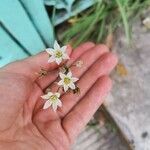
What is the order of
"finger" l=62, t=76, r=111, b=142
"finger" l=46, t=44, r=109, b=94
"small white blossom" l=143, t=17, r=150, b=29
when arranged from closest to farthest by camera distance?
"finger" l=62, t=76, r=111, b=142
"finger" l=46, t=44, r=109, b=94
"small white blossom" l=143, t=17, r=150, b=29

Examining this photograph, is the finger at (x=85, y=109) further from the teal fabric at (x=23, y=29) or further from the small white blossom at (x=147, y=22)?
the small white blossom at (x=147, y=22)

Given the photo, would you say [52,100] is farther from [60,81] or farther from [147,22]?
[147,22]

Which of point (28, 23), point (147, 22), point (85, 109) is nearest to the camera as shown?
point (85, 109)

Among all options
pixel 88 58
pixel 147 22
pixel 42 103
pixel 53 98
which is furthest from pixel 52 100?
pixel 147 22

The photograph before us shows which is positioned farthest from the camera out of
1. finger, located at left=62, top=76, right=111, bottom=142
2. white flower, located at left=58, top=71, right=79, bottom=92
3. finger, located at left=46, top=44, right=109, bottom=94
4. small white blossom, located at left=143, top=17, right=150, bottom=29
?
small white blossom, located at left=143, top=17, right=150, bottom=29

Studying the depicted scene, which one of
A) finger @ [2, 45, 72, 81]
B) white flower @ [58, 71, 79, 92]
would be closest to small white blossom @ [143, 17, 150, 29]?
finger @ [2, 45, 72, 81]

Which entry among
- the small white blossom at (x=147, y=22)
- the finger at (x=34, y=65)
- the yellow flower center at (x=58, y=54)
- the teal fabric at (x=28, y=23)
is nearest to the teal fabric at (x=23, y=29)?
the teal fabric at (x=28, y=23)

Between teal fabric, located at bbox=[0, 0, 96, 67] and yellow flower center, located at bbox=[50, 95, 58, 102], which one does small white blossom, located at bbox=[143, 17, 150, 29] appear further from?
yellow flower center, located at bbox=[50, 95, 58, 102]

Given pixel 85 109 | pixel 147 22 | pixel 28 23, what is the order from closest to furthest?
1. pixel 85 109
2. pixel 28 23
3. pixel 147 22
